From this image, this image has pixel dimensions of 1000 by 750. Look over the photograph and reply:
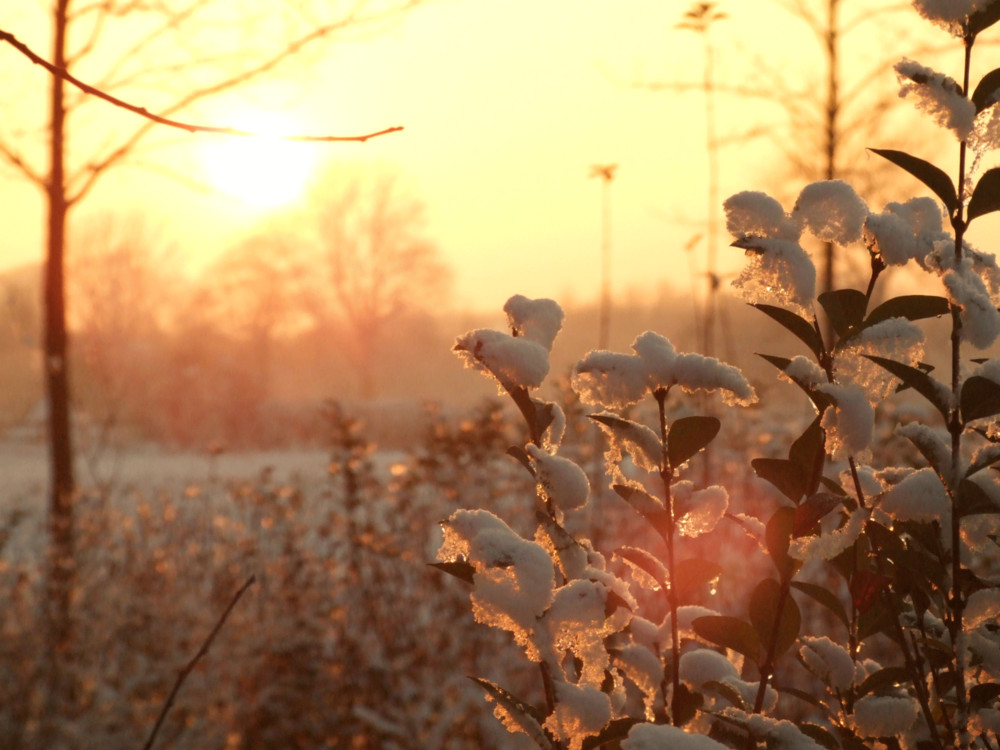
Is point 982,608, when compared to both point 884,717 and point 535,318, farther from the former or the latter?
point 535,318

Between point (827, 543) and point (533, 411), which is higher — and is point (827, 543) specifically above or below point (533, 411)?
below

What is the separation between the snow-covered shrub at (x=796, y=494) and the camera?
781mm

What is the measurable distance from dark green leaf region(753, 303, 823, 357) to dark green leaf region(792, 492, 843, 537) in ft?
0.43

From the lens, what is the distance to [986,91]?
0.88 metres

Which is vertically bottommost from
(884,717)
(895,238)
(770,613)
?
(884,717)

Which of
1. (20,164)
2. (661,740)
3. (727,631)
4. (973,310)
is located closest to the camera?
(661,740)

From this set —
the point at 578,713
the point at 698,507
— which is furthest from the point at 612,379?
the point at 578,713

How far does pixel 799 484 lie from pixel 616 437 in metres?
0.18

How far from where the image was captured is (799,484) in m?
0.85

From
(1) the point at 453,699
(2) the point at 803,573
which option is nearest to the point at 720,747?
(1) the point at 453,699

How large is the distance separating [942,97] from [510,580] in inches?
22.4

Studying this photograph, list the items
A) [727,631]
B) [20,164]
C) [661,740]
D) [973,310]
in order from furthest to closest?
1. [20,164]
2. [727,631]
3. [973,310]
4. [661,740]

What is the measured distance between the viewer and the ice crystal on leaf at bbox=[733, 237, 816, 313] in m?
0.80

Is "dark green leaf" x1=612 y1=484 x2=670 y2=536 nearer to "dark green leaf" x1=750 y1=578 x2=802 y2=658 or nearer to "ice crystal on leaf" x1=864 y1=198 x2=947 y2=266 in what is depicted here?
"dark green leaf" x1=750 y1=578 x2=802 y2=658
